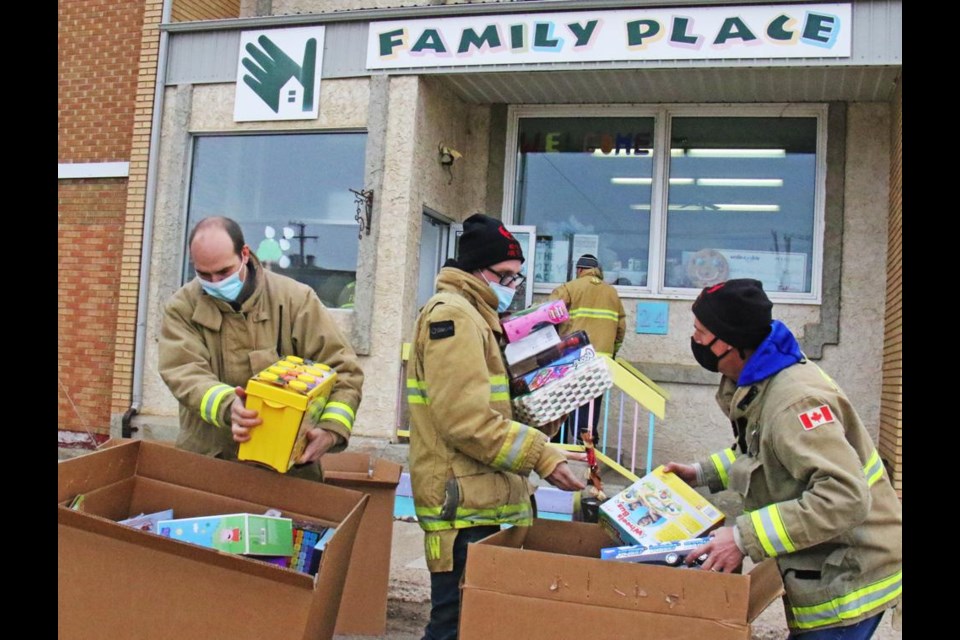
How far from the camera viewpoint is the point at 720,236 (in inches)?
303

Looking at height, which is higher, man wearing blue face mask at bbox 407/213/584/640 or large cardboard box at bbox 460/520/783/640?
man wearing blue face mask at bbox 407/213/584/640

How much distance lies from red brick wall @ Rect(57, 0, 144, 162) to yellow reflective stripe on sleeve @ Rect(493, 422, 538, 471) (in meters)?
6.90

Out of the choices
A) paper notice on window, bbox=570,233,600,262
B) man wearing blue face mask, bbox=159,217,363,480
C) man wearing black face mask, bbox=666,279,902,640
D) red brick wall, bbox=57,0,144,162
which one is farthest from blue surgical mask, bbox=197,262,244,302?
red brick wall, bbox=57,0,144,162

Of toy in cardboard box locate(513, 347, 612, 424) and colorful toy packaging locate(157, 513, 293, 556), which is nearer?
colorful toy packaging locate(157, 513, 293, 556)

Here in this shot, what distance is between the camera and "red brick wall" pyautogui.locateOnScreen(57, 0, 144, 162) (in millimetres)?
8125

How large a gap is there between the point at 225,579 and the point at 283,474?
2.06ft

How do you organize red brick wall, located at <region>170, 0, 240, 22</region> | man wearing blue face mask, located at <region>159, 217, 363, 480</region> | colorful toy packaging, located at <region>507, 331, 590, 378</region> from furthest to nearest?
1. red brick wall, located at <region>170, 0, 240, 22</region>
2. man wearing blue face mask, located at <region>159, 217, 363, 480</region>
3. colorful toy packaging, located at <region>507, 331, 590, 378</region>

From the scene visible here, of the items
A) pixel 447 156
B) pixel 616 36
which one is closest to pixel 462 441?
pixel 616 36

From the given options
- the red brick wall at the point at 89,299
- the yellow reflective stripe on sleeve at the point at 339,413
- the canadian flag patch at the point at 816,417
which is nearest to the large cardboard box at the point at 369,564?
the yellow reflective stripe on sleeve at the point at 339,413

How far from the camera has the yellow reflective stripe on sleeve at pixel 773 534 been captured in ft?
7.02

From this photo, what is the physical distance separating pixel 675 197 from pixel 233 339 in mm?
5656

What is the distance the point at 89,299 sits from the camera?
8125 mm

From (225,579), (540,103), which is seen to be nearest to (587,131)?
(540,103)

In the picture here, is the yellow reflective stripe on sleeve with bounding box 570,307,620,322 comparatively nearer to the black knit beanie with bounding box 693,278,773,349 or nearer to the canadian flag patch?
the black knit beanie with bounding box 693,278,773,349
